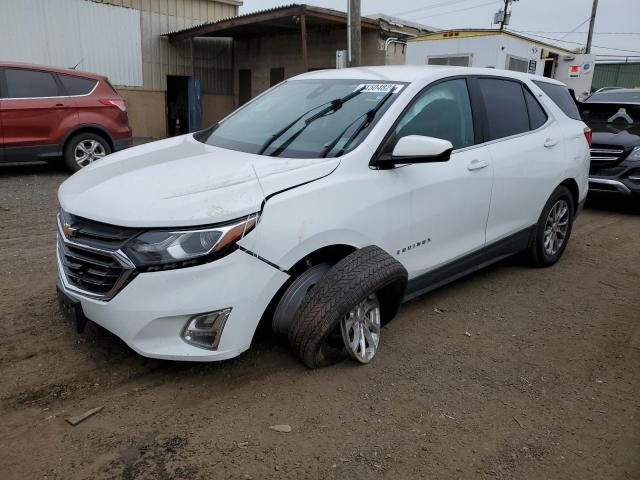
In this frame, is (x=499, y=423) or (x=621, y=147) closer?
(x=499, y=423)

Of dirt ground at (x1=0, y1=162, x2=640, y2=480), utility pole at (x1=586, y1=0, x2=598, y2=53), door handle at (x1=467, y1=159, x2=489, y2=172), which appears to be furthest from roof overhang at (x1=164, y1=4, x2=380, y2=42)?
utility pole at (x1=586, y1=0, x2=598, y2=53)

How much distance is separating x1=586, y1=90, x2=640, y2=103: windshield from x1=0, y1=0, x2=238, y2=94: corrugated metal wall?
1332 centimetres

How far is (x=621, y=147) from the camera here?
7.43m

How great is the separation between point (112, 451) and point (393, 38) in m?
14.0

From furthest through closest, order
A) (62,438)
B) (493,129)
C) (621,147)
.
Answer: (621,147) < (493,129) < (62,438)

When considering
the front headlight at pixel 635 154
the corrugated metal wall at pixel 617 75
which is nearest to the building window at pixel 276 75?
the front headlight at pixel 635 154

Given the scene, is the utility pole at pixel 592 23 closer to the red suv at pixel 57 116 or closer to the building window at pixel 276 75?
the building window at pixel 276 75

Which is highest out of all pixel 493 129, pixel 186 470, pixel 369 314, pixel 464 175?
pixel 493 129

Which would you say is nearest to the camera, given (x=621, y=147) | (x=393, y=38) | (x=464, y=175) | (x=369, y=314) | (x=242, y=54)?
(x=369, y=314)

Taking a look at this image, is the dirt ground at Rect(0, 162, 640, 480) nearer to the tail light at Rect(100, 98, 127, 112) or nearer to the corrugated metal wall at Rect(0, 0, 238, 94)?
the tail light at Rect(100, 98, 127, 112)

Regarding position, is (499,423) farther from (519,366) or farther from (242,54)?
(242,54)

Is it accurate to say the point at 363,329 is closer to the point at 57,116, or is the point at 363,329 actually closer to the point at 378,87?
the point at 378,87

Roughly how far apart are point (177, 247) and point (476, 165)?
2275 millimetres

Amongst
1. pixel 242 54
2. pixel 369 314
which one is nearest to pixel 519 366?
pixel 369 314
